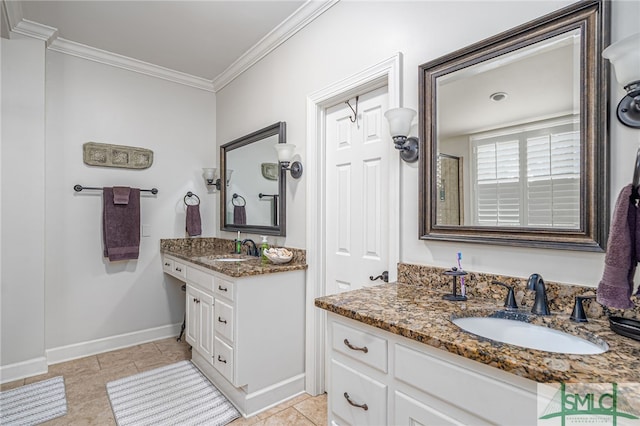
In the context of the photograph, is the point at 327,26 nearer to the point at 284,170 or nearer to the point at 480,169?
the point at 284,170

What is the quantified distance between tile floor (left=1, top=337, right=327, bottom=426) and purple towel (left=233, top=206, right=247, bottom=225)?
51.4 inches

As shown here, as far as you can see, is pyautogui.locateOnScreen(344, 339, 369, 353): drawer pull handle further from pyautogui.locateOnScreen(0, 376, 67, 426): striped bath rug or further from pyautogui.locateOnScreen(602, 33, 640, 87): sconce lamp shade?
pyautogui.locateOnScreen(0, 376, 67, 426): striped bath rug

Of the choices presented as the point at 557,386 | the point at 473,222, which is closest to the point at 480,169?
the point at 473,222

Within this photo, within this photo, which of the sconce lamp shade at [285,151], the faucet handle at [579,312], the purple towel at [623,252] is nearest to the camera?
the purple towel at [623,252]

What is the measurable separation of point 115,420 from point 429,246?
7.14ft

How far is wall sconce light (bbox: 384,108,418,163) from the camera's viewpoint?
1.64 m

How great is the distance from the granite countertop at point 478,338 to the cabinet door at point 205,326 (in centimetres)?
130

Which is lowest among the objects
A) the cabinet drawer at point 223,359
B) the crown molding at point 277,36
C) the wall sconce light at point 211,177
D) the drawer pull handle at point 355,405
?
the cabinet drawer at point 223,359

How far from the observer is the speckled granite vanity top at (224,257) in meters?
2.15

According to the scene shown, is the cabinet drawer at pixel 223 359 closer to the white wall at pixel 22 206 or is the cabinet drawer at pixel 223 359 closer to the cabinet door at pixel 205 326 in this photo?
the cabinet door at pixel 205 326

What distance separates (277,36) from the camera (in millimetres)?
2711

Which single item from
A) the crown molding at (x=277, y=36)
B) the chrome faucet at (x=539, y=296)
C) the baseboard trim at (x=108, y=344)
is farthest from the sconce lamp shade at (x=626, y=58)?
the baseboard trim at (x=108, y=344)

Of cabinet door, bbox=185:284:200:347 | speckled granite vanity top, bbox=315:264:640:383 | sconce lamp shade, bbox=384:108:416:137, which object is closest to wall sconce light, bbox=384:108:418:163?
sconce lamp shade, bbox=384:108:416:137

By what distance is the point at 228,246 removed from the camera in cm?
346
